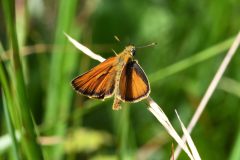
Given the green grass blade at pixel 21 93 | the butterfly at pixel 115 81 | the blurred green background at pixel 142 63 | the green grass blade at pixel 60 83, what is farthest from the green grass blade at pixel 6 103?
the green grass blade at pixel 60 83

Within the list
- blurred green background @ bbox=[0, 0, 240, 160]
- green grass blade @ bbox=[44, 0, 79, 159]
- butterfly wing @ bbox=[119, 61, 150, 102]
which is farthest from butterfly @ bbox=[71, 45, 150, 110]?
green grass blade @ bbox=[44, 0, 79, 159]

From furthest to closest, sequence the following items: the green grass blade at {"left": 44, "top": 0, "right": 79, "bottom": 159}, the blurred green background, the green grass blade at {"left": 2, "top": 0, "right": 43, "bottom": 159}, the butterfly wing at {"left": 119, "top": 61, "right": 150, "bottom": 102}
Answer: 1. the blurred green background
2. the green grass blade at {"left": 44, "top": 0, "right": 79, "bottom": 159}
3. the butterfly wing at {"left": 119, "top": 61, "right": 150, "bottom": 102}
4. the green grass blade at {"left": 2, "top": 0, "right": 43, "bottom": 159}

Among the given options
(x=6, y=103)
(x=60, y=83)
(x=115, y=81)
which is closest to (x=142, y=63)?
(x=60, y=83)

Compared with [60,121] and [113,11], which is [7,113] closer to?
[60,121]

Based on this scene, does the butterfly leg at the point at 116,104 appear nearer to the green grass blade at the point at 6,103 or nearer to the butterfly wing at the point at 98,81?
the butterfly wing at the point at 98,81

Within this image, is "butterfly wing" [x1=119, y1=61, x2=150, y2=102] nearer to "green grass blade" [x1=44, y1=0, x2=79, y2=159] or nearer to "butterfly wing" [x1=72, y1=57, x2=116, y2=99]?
"butterfly wing" [x1=72, y1=57, x2=116, y2=99]

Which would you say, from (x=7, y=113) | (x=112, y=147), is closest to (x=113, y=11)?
(x=112, y=147)
